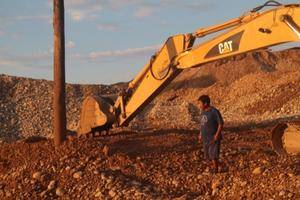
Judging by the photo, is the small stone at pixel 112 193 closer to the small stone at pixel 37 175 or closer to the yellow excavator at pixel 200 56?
the small stone at pixel 37 175

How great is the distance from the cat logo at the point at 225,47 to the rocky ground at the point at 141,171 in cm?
195

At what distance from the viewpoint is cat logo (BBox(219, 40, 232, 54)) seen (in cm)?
1062

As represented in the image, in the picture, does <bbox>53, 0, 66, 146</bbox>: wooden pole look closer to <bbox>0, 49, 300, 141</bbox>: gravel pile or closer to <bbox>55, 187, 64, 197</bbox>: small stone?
<bbox>55, 187, 64, 197</bbox>: small stone

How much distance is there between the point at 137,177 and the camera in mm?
10305

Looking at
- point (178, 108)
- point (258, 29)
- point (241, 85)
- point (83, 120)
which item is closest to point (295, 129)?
point (258, 29)

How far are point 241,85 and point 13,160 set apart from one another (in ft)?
98.8

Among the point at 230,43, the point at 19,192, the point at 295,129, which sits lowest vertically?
the point at 19,192

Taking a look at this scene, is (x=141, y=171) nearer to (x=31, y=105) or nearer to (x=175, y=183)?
(x=175, y=183)

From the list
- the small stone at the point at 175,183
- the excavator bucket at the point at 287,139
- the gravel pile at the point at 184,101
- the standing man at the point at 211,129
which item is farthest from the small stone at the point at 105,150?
the gravel pile at the point at 184,101

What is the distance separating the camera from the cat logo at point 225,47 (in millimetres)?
10625

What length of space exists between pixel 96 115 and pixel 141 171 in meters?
3.69

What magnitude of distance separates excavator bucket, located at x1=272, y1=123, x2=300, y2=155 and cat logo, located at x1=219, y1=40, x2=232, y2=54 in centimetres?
211

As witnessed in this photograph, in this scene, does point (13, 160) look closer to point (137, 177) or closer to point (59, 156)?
point (59, 156)

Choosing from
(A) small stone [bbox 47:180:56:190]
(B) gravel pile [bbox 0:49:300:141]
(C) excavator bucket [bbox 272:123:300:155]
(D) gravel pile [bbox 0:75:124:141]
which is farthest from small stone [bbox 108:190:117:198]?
(D) gravel pile [bbox 0:75:124:141]
